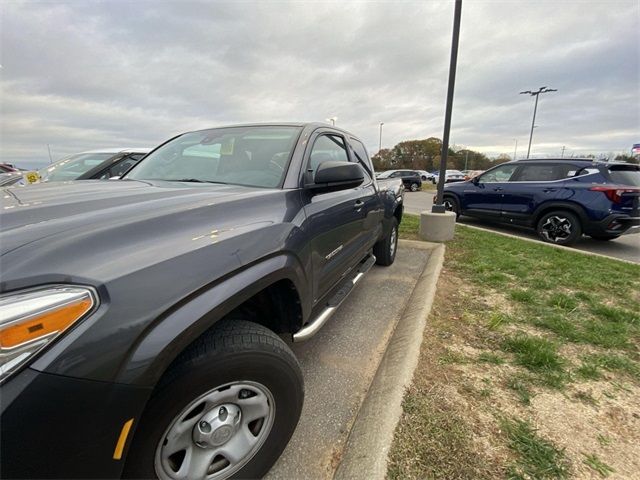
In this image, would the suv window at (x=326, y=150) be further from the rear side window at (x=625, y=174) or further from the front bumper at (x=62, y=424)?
the rear side window at (x=625, y=174)

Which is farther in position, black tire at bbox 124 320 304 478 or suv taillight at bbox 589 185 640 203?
suv taillight at bbox 589 185 640 203

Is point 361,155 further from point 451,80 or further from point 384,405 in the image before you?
point 451,80

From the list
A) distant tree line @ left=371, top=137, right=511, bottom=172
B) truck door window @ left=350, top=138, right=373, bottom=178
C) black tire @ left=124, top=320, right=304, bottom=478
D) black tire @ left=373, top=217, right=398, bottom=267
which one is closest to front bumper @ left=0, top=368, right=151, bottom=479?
black tire @ left=124, top=320, right=304, bottom=478

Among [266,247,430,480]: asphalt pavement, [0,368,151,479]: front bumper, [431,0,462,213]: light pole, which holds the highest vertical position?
[431,0,462,213]: light pole

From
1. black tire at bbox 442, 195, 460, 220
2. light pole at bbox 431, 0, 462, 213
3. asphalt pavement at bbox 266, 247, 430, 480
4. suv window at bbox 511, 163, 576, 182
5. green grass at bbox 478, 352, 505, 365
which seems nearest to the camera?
asphalt pavement at bbox 266, 247, 430, 480

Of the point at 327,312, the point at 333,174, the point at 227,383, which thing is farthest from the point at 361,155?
the point at 227,383

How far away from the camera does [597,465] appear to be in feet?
5.08

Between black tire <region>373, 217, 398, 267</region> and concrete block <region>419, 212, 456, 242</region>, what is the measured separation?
1.52 metres

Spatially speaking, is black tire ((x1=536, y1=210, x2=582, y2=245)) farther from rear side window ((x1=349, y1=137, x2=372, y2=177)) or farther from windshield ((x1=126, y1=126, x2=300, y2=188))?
windshield ((x1=126, y1=126, x2=300, y2=188))

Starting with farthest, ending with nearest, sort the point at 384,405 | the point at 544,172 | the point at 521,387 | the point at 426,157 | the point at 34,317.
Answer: the point at 426,157 → the point at 544,172 → the point at 521,387 → the point at 384,405 → the point at 34,317

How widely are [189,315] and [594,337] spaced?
305 cm

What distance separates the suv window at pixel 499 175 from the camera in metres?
7.97

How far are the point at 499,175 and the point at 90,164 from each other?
9.16 meters

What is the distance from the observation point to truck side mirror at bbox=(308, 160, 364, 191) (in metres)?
1.98
